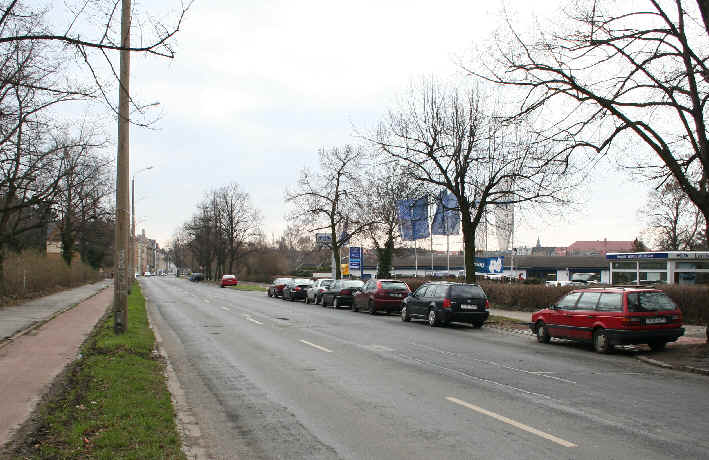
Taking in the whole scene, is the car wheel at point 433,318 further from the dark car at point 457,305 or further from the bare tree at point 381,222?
the bare tree at point 381,222

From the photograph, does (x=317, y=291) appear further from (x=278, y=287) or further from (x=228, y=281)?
(x=228, y=281)

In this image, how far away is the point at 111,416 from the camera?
21.6ft

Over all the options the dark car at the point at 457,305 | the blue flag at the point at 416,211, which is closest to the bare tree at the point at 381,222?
the blue flag at the point at 416,211

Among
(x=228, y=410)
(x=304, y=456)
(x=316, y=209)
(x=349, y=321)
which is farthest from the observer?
(x=316, y=209)

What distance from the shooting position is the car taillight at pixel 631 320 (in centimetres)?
1351

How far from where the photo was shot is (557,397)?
27.9 ft

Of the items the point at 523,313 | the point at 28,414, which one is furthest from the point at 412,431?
the point at 523,313

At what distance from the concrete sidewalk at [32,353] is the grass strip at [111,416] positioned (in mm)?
313

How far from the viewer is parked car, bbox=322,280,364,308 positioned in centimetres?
3222

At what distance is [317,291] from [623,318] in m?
24.5

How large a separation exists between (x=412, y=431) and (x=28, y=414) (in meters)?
4.40

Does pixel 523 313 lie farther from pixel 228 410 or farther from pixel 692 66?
pixel 228 410

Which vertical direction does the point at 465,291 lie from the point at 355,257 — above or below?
below

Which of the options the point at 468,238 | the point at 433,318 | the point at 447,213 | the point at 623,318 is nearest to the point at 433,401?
the point at 623,318
